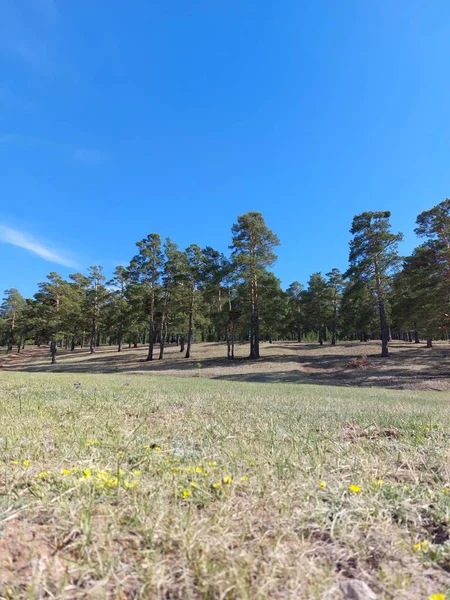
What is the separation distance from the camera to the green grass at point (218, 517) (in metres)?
1.58

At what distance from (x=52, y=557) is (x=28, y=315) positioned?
47656 mm

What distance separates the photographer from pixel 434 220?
24391 millimetres

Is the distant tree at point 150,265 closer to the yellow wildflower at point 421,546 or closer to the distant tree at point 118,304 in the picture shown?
the distant tree at point 118,304

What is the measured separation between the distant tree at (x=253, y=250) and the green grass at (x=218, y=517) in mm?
29836

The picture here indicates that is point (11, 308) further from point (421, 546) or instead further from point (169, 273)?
point (421, 546)

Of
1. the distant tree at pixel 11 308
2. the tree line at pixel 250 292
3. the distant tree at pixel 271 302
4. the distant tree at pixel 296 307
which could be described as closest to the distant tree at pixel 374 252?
the tree line at pixel 250 292

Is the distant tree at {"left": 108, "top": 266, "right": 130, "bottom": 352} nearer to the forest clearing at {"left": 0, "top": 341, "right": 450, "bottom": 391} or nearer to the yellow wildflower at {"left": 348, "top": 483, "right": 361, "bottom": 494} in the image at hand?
the forest clearing at {"left": 0, "top": 341, "right": 450, "bottom": 391}

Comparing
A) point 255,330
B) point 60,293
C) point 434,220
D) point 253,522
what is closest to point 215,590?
point 253,522

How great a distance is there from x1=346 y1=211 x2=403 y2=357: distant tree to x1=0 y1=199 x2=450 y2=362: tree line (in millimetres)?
94

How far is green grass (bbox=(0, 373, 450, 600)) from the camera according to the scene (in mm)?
1583

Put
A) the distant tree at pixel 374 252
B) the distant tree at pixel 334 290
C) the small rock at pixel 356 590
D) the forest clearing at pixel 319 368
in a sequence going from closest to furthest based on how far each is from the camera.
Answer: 1. the small rock at pixel 356 590
2. the forest clearing at pixel 319 368
3. the distant tree at pixel 374 252
4. the distant tree at pixel 334 290

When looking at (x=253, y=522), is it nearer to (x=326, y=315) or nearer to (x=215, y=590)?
(x=215, y=590)

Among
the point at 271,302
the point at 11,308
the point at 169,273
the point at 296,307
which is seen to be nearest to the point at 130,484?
the point at 271,302

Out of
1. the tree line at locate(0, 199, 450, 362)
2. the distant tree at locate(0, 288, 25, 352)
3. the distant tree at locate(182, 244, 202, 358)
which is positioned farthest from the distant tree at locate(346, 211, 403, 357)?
the distant tree at locate(0, 288, 25, 352)
